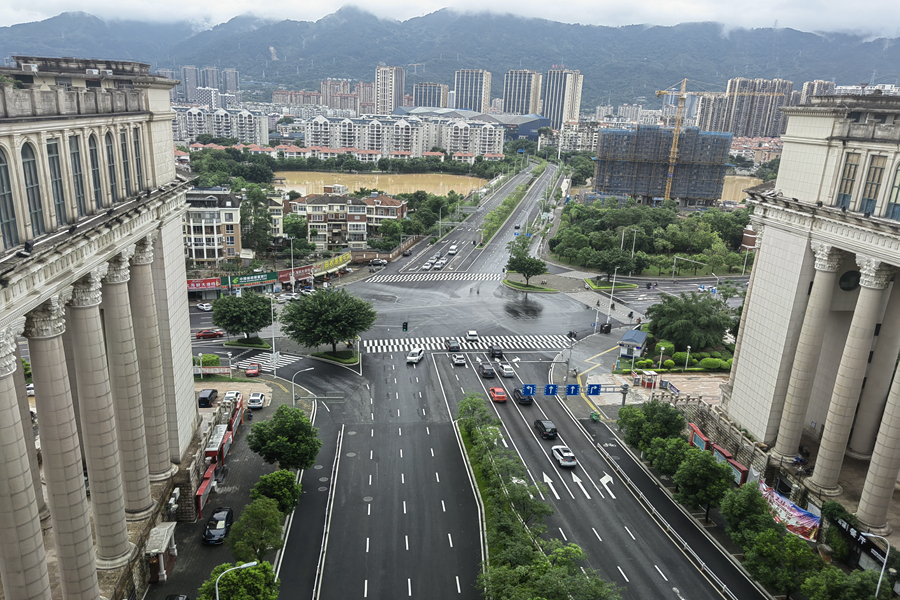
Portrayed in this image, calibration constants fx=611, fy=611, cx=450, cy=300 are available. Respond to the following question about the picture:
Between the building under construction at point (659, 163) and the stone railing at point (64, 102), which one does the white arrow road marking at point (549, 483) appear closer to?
the stone railing at point (64, 102)

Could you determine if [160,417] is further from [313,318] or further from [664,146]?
[664,146]

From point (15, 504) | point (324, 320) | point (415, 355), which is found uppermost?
point (15, 504)

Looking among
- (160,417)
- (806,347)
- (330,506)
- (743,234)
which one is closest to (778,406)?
(806,347)

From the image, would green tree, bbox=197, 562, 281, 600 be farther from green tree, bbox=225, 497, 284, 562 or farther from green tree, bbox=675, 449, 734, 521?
green tree, bbox=675, 449, 734, 521

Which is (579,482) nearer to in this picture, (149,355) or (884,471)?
(884,471)

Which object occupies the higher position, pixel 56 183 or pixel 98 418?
pixel 56 183

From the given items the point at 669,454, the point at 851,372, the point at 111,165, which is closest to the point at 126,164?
the point at 111,165
